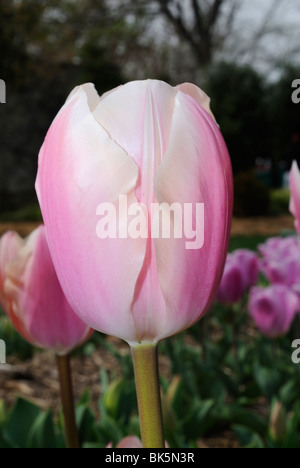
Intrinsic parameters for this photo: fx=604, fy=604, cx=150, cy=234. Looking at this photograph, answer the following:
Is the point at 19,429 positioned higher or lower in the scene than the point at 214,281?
lower

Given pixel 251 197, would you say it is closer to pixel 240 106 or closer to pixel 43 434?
pixel 240 106

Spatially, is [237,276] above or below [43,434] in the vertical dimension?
above

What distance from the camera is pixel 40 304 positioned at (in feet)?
1.54

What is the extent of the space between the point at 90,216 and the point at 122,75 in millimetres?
9223

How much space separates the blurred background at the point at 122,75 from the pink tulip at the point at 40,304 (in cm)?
760

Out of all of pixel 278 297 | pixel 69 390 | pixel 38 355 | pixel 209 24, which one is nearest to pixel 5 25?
pixel 209 24

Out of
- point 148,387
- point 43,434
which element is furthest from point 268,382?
point 148,387

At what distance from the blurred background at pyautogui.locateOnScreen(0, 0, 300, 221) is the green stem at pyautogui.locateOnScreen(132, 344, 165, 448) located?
778 centimetres

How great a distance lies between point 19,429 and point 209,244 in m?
0.58

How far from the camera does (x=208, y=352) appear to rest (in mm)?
1497

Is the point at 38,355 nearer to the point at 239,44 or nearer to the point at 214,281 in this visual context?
the point at 214,281

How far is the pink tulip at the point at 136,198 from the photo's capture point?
0.27 metres

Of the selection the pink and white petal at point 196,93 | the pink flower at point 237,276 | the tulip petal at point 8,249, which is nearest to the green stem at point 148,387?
the pink and white petal at point 196,93

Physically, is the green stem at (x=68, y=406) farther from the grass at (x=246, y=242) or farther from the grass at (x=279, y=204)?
the grass at (x=279, y=204)
